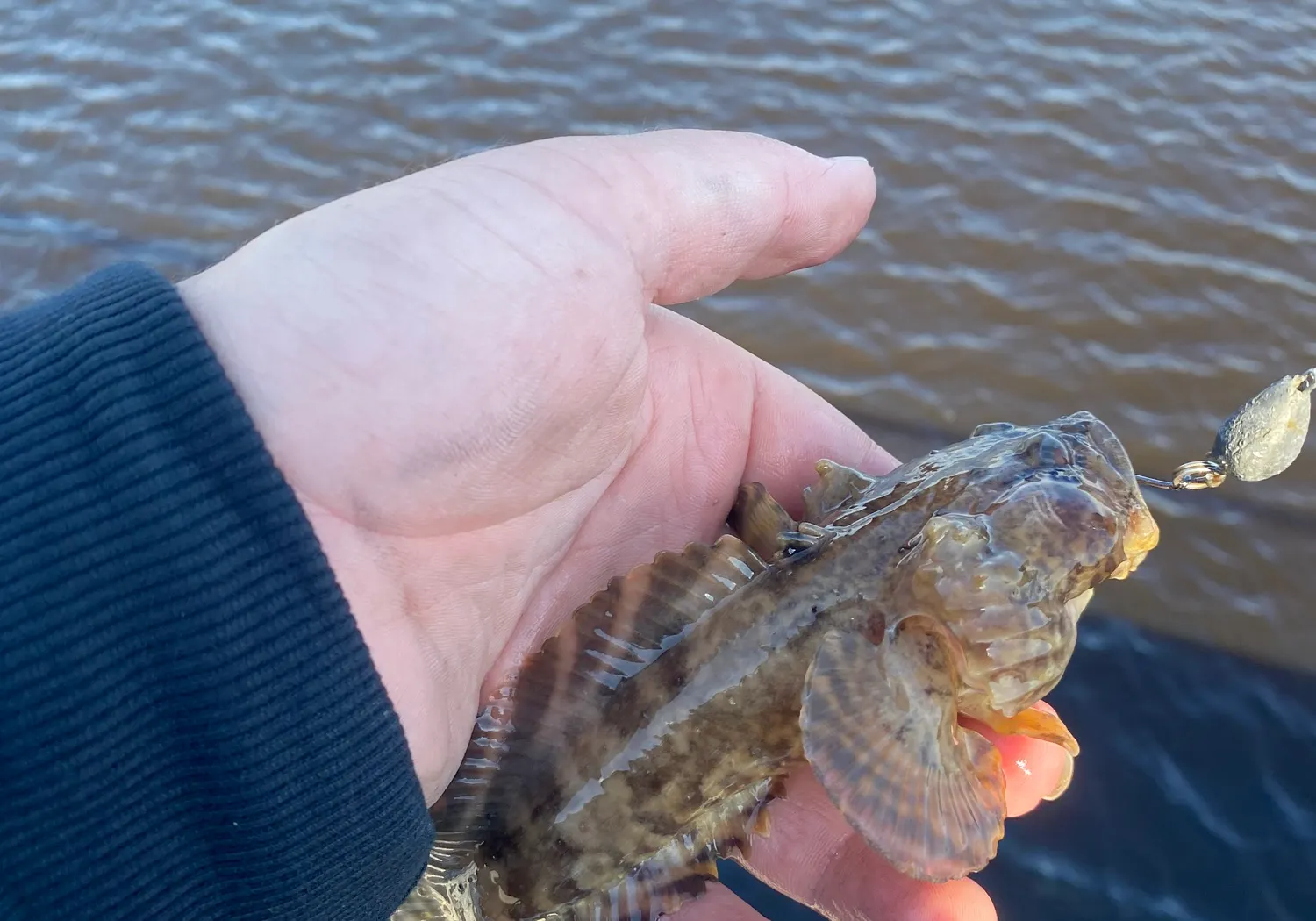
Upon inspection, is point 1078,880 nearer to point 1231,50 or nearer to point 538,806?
point 538,806

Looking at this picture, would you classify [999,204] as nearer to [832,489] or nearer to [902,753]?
[832,489]

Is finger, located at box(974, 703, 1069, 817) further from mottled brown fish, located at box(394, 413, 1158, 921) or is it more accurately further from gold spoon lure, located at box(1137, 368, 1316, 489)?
gold spoon lure, located at box(1137, 368, 1316, 489)

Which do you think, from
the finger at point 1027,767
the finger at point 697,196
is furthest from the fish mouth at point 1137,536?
the finger at point 697,196

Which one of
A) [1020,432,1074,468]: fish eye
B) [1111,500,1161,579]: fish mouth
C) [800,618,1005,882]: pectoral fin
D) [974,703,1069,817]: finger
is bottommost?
[974,703,1069,817]: finger

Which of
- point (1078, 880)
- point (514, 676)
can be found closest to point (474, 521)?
point (514, 676)

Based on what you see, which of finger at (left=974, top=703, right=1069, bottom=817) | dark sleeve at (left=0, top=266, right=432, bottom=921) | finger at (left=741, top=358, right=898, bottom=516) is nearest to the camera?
dark sleeve at (left=0, top=266, right=432, bottom=921)

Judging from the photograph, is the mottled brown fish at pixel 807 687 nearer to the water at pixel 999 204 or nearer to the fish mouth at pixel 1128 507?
the fish mouth at pixel 1128 507

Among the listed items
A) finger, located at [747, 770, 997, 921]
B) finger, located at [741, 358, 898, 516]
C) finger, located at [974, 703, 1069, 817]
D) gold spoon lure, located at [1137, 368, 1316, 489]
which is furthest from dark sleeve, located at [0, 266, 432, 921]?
gold spoon lure, located at [1137, 368, 1316, 489]
